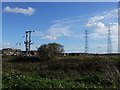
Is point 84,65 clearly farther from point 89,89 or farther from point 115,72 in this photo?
point 89,89

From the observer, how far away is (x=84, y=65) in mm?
22234

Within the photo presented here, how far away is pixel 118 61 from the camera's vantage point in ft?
61.3

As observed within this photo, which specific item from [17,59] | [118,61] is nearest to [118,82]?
[118,61]

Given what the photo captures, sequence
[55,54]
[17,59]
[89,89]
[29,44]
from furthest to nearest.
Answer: [29,44], [17,59], [55,54], [89,89]

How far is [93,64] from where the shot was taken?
21359 millimetres

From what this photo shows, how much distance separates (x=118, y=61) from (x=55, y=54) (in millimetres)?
15377

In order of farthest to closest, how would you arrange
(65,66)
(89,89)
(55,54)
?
(55,54) < (65,66) < (89,89)

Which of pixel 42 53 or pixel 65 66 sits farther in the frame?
pixel 42 53

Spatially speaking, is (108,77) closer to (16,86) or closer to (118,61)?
(16,86)

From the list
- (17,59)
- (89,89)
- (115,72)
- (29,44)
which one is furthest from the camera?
(29,44)

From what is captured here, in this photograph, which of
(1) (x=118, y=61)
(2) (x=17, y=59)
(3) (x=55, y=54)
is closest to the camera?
(1) (x=118, y=61)

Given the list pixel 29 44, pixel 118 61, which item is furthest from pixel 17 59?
pixel 118 61

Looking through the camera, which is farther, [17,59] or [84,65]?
[17,59]

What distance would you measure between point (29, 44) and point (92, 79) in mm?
34661
